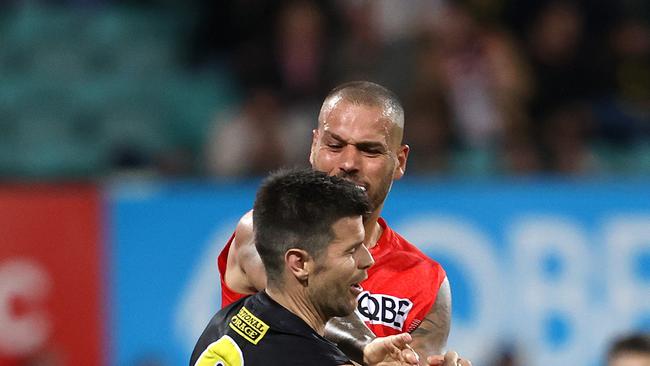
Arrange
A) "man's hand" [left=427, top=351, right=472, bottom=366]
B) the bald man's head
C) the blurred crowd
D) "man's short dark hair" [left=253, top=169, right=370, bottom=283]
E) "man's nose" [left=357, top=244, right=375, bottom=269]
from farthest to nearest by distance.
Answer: the blurred crowd
the bald man's head
"man's hand" [left=427, top=351, right=472, bottom=366]
"man's nose" [left=357, top=244, right=375, bottom=269]
"man's short dark hair" [left=253, top=169, right=370, bottom=283]

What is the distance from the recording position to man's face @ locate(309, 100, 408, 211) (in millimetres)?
4613

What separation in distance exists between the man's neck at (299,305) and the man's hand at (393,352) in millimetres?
222

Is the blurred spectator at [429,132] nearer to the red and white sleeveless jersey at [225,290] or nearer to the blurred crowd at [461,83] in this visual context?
the blurred crowd at [461,83]

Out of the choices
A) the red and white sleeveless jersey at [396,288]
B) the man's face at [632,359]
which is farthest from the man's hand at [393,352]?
the man's face at [632,359]

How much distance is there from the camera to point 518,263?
9.42 m

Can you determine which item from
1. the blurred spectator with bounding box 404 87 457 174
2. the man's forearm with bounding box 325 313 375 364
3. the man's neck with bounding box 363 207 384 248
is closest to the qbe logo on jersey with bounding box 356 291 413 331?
the man's neck with bounding box 363 207 384 248

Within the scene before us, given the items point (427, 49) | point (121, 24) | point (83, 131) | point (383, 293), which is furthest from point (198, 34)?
point (383, 293)

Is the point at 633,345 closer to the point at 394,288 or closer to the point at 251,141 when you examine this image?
the point at 394,288

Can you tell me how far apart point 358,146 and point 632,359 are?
1771 millimetres

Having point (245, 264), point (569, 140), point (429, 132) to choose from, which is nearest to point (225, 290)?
point (245, 264)

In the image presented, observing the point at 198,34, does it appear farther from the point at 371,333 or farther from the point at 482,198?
the point at 371,333

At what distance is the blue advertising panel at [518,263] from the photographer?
933cm

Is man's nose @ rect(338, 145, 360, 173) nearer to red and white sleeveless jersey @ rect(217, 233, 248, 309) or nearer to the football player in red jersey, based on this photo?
the football player in red jersey

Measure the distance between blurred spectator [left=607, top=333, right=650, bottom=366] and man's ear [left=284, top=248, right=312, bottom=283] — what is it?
2.05 meters
